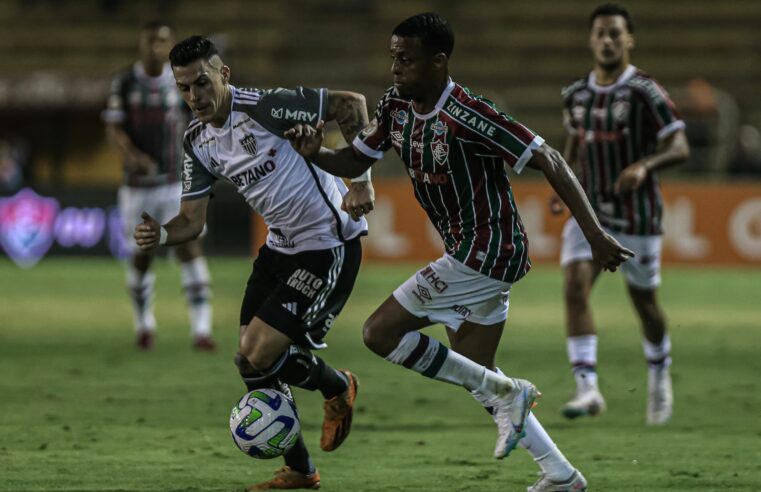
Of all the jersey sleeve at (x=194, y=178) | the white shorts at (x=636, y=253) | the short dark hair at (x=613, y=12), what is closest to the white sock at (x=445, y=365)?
the jersey sleeve at (x=194, y=178)

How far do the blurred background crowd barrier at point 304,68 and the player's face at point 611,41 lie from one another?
40.6 ft

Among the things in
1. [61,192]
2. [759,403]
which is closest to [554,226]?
[61,192]

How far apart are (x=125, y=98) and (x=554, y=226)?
905cm

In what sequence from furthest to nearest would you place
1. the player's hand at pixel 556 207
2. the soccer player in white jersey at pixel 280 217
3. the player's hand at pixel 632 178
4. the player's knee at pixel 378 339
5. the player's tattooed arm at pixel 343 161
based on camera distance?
1. the player's hand at pixel 556 207
2. the player's hand at pixel 632 178
3. the soccer player in white jersey at pixel 280 217
4. the player's tattooed arm at pixel 343 161
5. the player's knee at pixel 378 339

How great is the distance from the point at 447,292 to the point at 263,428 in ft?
3.40

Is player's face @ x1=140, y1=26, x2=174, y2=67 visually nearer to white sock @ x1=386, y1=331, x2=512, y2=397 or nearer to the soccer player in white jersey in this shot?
the soccer player in white jersey

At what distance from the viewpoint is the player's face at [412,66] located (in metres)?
5.61

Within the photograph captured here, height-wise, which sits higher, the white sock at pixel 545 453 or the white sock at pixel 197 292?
the white sock at pixel 545 453

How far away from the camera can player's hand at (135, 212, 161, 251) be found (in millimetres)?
5949

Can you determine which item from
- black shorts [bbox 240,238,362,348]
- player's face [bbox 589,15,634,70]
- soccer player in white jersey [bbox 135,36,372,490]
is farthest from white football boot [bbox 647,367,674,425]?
black shorts [bbox 240,238,362,348]

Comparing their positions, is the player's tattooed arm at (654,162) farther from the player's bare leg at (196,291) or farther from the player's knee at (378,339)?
the player's bare leg at (196,291)

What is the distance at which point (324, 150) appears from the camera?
6.02 meters

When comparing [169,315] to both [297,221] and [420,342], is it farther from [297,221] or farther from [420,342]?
[420,342]

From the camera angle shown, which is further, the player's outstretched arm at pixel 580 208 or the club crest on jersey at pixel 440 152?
the club crest on jersey at pixel 440 152
